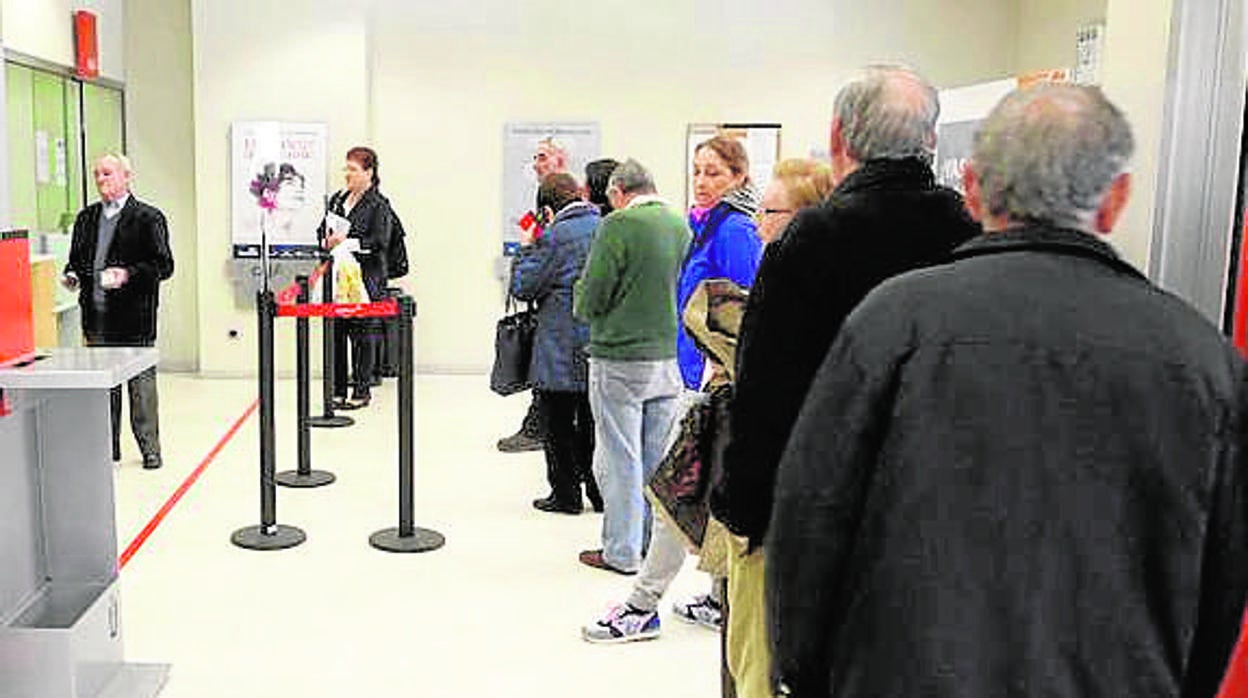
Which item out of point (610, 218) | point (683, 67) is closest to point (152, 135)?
point (683, 67)

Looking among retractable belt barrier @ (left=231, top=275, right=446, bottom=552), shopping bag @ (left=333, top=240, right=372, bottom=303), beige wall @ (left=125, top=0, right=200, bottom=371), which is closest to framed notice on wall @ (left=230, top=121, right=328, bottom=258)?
beige wall @ (left=125, top=0, right=200, bottom=371)

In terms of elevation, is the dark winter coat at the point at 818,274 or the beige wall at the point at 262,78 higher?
the beige wall at the point at 262,78

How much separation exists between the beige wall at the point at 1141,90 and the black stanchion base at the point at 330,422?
16.7 ft

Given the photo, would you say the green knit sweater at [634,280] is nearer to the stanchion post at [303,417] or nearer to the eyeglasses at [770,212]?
the eyeglasses at [770,212]

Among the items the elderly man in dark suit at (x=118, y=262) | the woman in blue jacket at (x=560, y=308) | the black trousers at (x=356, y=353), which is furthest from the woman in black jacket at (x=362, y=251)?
the woman in blue jacket at (x=560, y=308)

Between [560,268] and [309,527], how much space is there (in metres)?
1.44

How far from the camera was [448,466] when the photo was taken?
237 inches

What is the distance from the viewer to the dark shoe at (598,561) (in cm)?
446

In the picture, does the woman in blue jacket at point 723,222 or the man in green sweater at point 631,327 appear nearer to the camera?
the woman in blue jacket at point 723,222

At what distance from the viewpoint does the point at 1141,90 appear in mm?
2344

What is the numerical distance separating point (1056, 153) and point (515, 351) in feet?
11.9

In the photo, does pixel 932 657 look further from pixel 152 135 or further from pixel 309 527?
pixel 152 135

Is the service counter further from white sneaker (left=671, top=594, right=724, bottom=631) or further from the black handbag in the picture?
the black handbag

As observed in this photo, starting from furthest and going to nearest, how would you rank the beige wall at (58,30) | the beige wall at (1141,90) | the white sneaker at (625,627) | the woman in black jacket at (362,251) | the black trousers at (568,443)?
the woman in black jacket at (362,251), the beige wall at (58,30), the black trousers at (568,443), the white sneaker at (625,627), the beige wall at (1141,90)
